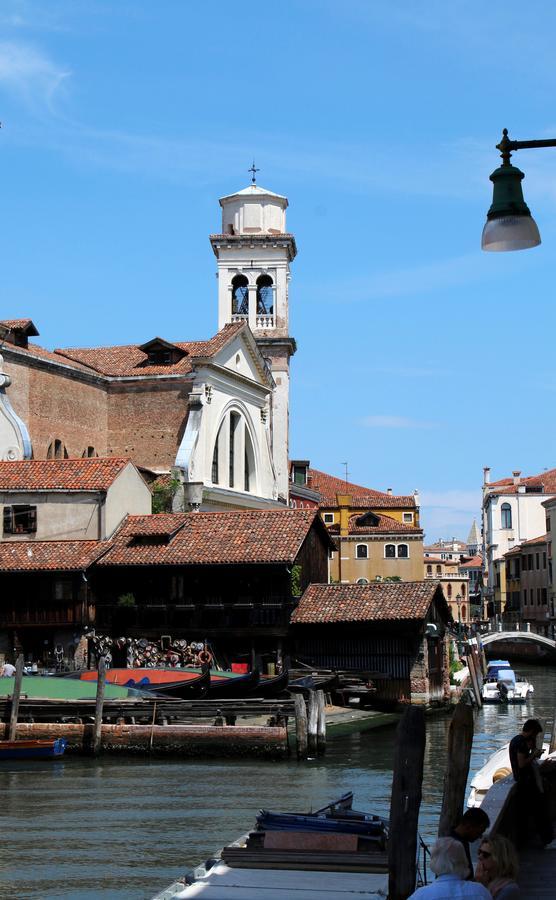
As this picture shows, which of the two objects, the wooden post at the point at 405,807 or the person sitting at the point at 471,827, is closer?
the person sitting at the point at 471,827

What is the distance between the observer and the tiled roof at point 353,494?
7462 cm

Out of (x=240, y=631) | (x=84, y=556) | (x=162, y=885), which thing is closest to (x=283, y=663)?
(x=240, y=631)

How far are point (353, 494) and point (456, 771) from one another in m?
68.3

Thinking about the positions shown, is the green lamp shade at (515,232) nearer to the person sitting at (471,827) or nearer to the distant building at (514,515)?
the person sitting at (471,827)

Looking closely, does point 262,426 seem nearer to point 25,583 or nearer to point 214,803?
point 25,583

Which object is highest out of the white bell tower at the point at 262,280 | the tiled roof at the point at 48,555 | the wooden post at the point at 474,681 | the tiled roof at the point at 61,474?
the white bell tower at the point at 262,280

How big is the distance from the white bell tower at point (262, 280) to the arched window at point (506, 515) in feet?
180

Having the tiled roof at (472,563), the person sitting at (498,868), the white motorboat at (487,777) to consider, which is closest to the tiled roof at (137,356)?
the white motorboat at (487,777)

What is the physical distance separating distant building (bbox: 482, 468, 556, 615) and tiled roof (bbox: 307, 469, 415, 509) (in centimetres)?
2717

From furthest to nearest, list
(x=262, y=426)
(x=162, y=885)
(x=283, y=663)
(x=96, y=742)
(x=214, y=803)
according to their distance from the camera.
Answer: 1. (x=262, y=426)
2. (x=283, y=663)
3. (x=96, y=742)
4. (x=214, y=803)
5. (x=162, y=885)

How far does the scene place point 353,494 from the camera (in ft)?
260

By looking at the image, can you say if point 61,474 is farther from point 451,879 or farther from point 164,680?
point 451,879

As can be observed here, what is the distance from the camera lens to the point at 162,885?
46.7ft

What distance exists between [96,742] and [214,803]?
6055 millimetres
